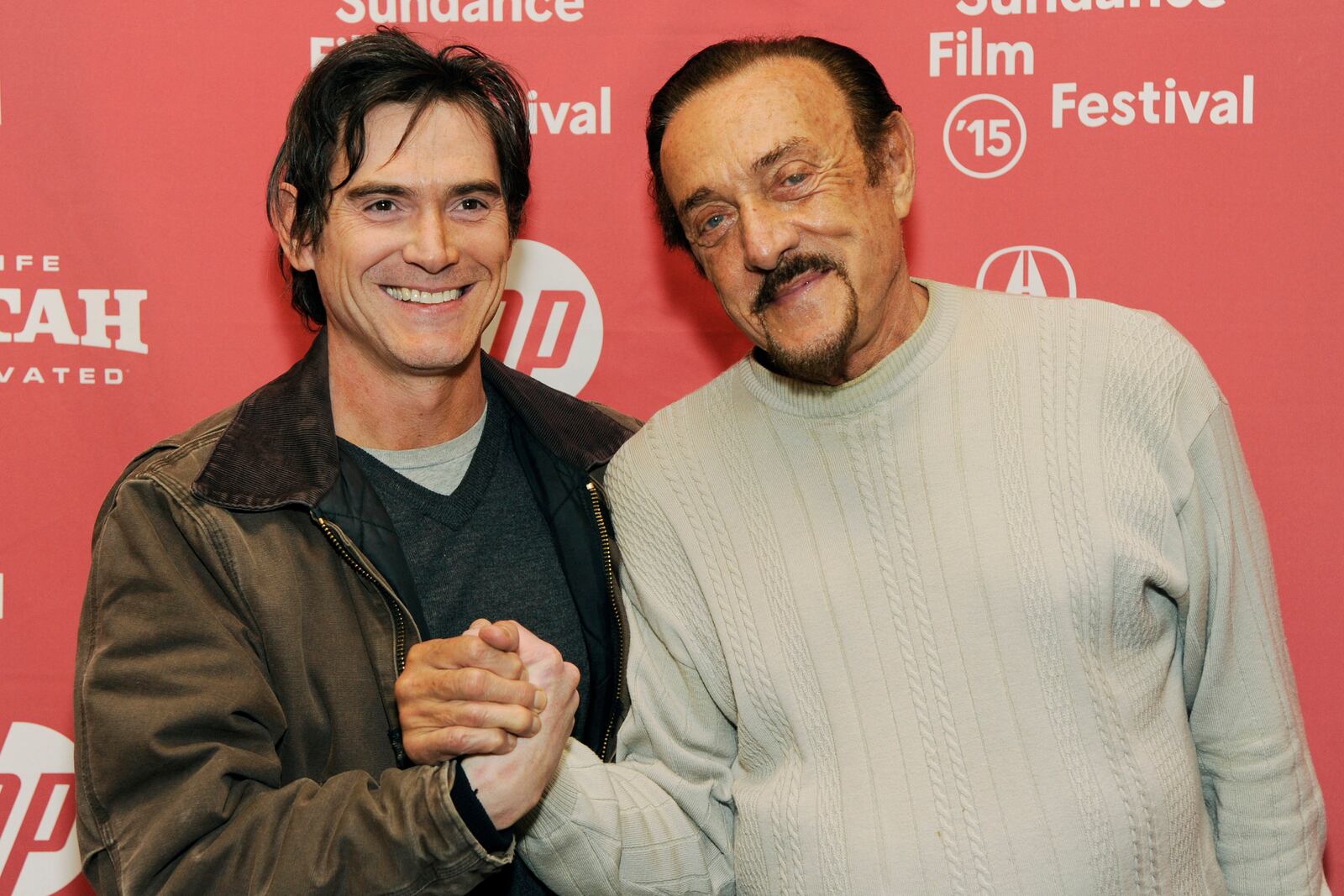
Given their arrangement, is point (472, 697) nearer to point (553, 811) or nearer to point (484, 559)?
point (553, 811)

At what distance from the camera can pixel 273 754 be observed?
61.0 inches

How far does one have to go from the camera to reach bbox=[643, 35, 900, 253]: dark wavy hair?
1.65 m

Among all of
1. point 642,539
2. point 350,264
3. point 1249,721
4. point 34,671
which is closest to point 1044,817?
point 1249,721

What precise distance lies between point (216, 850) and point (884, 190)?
1.16 m

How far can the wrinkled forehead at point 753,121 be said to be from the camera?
1589mm

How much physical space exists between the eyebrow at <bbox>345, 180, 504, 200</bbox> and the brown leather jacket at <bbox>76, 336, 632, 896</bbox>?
0.25m

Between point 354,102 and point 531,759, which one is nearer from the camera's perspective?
point 531,759

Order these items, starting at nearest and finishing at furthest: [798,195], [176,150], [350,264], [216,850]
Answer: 1. [216,850]
2. [798,195]
3. [350,264]
4. [176,150]

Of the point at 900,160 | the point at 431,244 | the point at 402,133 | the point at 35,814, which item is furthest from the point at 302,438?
the point at 35,814

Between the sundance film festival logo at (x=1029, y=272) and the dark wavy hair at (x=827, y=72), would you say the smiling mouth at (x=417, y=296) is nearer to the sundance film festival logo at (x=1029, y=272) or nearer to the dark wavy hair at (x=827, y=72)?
the dark wavy hair at (x=827, y=72)

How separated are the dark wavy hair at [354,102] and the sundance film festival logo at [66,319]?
1.70ft

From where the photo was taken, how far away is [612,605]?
1828mm

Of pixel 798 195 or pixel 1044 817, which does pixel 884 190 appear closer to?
pixel 798 195

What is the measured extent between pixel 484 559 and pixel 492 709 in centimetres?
38
